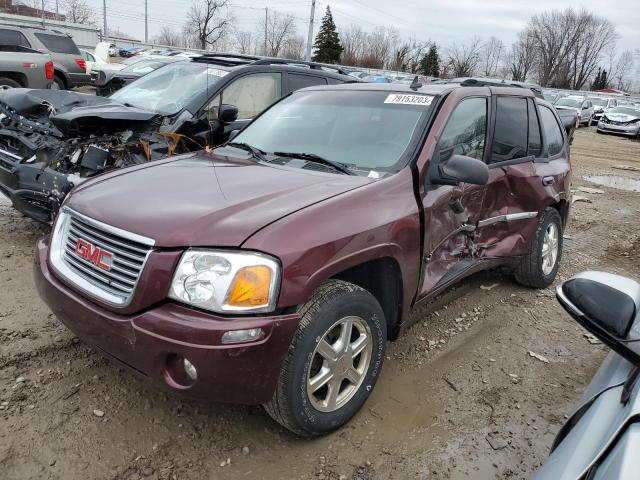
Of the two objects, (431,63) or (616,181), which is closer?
(616,181)

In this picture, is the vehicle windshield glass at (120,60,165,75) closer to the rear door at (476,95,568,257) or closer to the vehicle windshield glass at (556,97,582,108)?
the rear door at (476,95,568,257)

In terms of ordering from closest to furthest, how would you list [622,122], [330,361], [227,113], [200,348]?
[200,348], [330,361], [227,113], [622,122]

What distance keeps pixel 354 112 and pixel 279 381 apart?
198cm

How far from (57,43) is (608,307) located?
1693 cm

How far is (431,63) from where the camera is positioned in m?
59.0

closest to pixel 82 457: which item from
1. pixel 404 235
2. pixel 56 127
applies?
pixel 404 235

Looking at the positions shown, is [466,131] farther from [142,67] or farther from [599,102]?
[599,102]

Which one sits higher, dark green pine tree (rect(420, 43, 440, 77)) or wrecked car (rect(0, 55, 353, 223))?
dark green pine tree (rect(420, 43, 440, 77))

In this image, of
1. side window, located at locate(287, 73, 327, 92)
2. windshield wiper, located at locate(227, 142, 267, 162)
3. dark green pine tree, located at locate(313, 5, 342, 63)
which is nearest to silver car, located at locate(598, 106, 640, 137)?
side window, located at locate(287, 73, 327, 92)

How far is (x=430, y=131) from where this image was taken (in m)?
3.17

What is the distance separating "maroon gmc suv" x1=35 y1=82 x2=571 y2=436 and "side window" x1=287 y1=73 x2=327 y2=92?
8.12 ft

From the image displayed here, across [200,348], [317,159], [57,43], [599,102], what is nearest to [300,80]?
[317,159]

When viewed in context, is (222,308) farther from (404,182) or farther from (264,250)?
(404,182)

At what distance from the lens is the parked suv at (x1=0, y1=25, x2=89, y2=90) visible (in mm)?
14127
